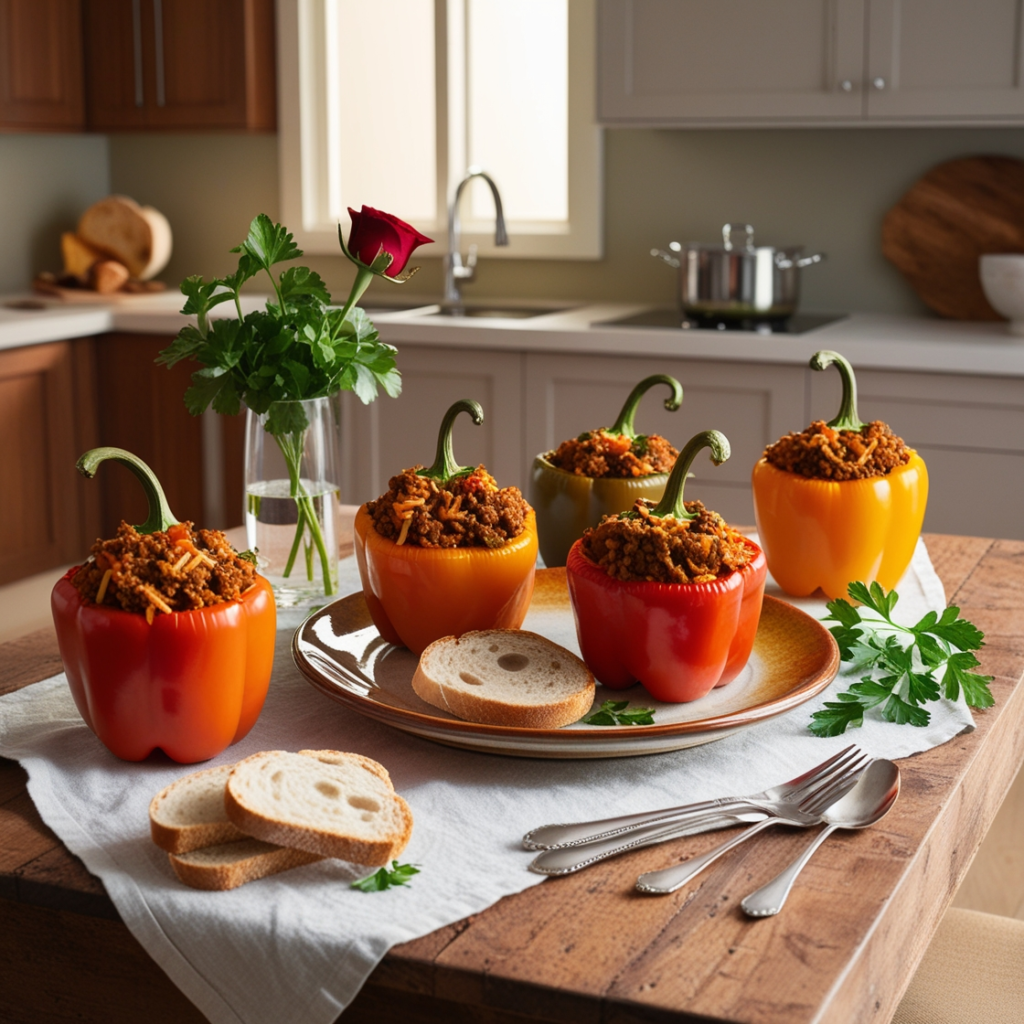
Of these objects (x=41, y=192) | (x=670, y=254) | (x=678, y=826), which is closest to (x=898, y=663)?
(x=678, y=826)

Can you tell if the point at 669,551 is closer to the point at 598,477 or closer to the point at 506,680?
the point at 506,680

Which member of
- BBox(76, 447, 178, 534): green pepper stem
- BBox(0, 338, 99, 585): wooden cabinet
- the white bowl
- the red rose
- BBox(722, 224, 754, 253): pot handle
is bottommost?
BBox(0, 338, 99, 585): wooden cabinet

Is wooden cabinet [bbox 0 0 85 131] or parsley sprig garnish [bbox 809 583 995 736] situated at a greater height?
wooden cabinet [bbox 0 0 85 131]

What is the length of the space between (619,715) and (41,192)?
377 centimetres

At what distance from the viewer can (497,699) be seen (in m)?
0.91

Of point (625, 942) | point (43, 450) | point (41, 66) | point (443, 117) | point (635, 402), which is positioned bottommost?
point (43, 450)

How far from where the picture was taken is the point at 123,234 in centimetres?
402

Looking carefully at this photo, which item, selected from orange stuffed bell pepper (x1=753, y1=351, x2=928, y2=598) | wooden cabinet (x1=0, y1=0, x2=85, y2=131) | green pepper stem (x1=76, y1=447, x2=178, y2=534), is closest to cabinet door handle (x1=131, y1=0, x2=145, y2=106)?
wooden cabinet (x1=0, y1=0, x2=85, y2=131)

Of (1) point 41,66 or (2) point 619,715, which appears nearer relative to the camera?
(2) point 619,715

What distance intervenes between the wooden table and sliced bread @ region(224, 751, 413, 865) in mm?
66

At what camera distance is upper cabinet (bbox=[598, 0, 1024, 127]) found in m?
2.86

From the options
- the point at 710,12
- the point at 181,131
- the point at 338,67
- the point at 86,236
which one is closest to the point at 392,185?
the point at 338,67

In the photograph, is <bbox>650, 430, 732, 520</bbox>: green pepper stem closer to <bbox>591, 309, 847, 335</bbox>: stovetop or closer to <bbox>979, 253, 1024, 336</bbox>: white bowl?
<bbox>591, 309, 847, 335</bbox>: stovetop

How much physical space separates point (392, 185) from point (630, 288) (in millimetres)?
849
